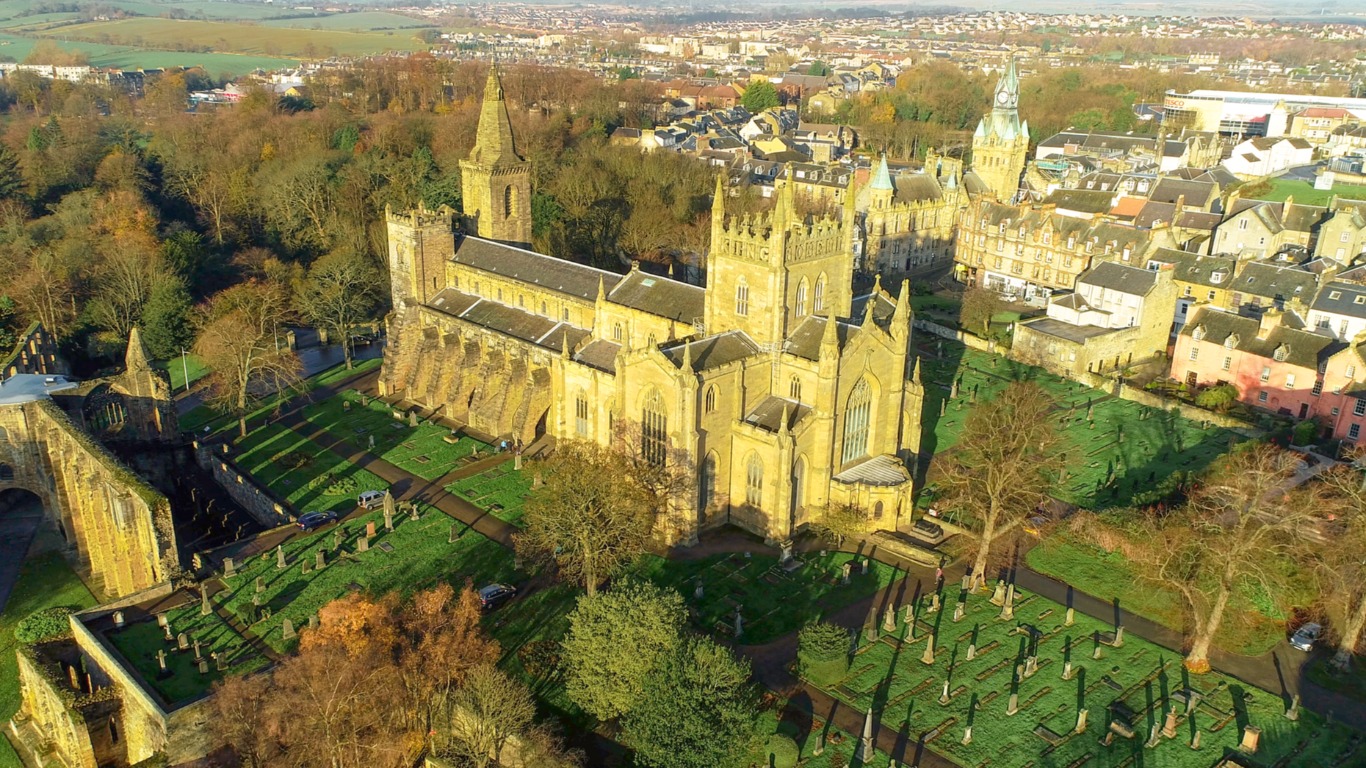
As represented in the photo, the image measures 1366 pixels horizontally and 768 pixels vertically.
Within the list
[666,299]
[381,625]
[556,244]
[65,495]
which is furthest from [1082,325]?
[65,495]

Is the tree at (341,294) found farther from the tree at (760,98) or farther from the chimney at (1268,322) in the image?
the tree at (760,98)

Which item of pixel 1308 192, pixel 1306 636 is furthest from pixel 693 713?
pixel 1308 192

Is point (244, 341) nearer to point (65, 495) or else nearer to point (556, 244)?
point (65, 495)

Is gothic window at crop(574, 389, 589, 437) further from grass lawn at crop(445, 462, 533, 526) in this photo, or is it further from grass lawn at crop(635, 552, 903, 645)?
grass lawn at crop(635, 552, 903, 645)

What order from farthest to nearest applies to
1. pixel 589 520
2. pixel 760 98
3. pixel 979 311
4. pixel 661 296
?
1. pixel 760 98
2. pixel 979 311
3. pixel 661 296
4. pixel 589 520

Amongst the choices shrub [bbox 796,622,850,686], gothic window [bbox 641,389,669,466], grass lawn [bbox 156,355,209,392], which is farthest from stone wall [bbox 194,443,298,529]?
shrub [bbox 796,622,850,686]

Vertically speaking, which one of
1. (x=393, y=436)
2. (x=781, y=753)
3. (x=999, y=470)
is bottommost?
(x=393, y=436)

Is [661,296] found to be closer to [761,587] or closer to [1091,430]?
[761,587]
